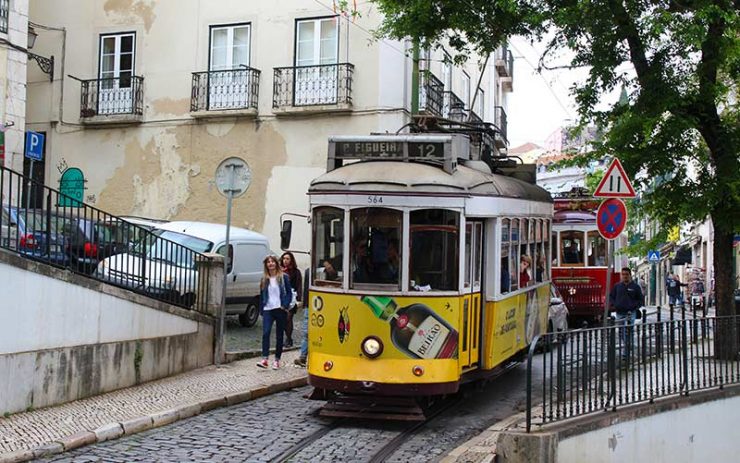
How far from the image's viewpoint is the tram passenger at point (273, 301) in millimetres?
13836

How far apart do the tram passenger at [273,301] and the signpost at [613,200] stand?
15.8 ft

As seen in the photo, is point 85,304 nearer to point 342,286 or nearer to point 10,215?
point 10,215

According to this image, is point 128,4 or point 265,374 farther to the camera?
point 128,4

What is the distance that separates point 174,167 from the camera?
26000 mm

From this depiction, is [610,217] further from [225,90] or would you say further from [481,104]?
[481,104]

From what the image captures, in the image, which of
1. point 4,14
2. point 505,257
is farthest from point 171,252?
point 4,14

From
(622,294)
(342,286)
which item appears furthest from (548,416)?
(622,294)

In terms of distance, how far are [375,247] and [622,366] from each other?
320 cm

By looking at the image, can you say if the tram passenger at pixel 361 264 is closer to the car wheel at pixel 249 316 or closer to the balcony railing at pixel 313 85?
the car wheel at pixel 249 316

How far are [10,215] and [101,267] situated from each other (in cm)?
182

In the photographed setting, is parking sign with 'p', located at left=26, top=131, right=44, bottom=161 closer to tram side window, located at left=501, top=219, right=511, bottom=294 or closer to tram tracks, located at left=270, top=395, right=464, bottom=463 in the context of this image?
tram side window, located at left=501, top=219, right=511, bottom=294

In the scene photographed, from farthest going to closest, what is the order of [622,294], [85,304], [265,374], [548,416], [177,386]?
[622,294] < [265,374] < [177,386] < [85,304] < [548,416]

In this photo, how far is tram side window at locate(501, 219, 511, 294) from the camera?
11609 millimetres

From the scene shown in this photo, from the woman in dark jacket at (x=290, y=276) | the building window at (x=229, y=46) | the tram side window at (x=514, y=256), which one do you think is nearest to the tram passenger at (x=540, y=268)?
the tram side window at (x=514, y=256)
